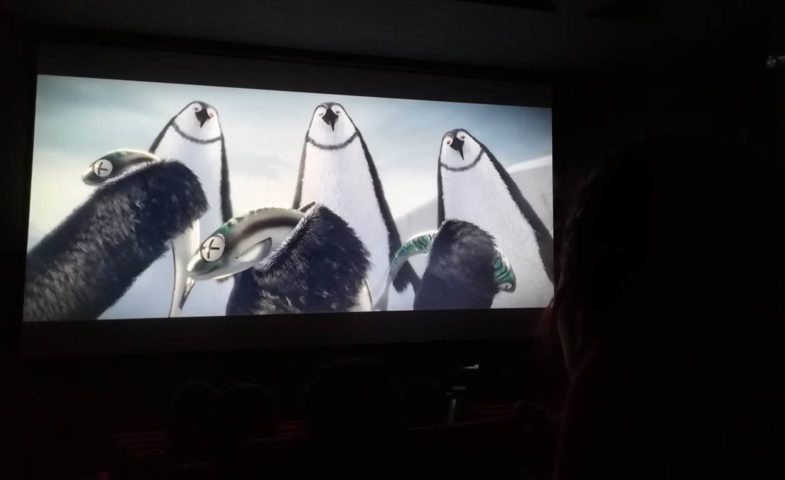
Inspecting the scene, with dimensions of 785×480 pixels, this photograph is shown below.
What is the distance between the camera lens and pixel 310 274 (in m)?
3.70

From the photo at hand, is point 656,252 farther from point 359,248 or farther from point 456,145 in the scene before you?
point 456,145

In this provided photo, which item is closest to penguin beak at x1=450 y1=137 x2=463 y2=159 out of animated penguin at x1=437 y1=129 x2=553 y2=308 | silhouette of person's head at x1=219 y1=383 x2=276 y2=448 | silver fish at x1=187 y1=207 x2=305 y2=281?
animated penguin at x1=437 y1=129 x2=553 y2=308

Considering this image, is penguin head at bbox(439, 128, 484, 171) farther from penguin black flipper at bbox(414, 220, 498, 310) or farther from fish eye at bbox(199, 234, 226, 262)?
fish eye at bbox(199, 234, 226, 262)

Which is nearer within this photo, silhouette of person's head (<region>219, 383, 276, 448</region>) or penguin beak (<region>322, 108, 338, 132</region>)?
silhouette of person's head (<region>219, 383, 276, 448</region>)

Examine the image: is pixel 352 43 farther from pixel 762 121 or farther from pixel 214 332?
pixel 762 121

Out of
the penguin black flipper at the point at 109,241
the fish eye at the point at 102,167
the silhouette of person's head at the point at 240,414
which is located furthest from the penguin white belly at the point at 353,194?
the silhouette of person's head at the point at 240,414

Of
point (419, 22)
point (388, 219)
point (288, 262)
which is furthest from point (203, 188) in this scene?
point (419, 22)

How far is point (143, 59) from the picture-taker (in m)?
3.49

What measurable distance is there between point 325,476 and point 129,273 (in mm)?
2327

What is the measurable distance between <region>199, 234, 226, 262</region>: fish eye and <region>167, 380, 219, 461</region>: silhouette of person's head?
1.58 metres

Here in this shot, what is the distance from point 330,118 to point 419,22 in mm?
774

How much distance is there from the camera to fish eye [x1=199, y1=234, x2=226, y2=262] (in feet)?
11.6

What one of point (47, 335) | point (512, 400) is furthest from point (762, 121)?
point (47, 335)

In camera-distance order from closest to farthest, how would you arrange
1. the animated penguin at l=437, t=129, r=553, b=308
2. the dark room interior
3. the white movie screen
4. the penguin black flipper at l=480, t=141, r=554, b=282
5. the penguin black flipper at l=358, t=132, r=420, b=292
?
the dark room interior → the white movie screen → the penguin black flipper at l=358, t=132, r=420, b=292 → the animated penguin at l=437, t=129, r=553, b=308 → the penguin black flipper at l=480, t=141, r=554, b=282
